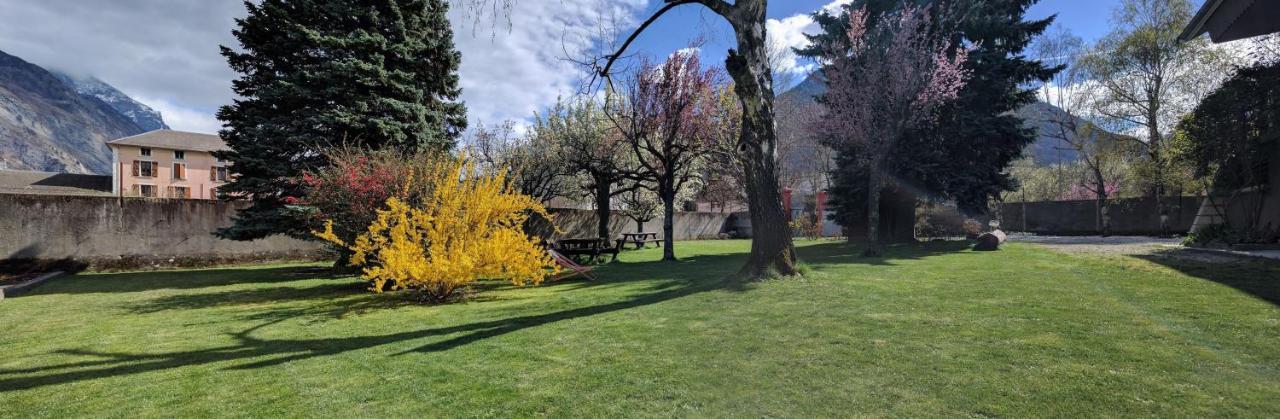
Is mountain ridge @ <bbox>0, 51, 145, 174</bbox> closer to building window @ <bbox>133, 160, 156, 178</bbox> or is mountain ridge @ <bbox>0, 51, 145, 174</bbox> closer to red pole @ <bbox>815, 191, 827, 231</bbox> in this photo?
building window @ <bbox>133, 160, 156, 178</bbox>

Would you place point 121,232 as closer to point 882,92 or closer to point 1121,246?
point 882,92

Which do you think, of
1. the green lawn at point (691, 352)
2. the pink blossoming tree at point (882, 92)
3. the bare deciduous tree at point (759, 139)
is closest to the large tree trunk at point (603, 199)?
the pink blossoming tree at point (882, 92)

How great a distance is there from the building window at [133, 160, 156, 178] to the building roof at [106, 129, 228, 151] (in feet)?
5.36

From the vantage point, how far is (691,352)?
4.05m

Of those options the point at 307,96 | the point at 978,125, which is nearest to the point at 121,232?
the point at 307,96

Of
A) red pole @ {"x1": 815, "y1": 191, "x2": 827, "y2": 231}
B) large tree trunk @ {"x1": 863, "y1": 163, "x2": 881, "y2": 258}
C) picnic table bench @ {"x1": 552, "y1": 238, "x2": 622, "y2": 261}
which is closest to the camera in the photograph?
picnic table bench @ {"x1": 552, "y1": 238, "x2": 622, "y2": 261}

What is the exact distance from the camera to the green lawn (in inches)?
116

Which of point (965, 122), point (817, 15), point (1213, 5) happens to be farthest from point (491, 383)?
point (817, 15)

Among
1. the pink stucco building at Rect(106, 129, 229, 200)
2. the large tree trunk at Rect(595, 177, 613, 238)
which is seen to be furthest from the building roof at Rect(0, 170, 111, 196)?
the large tree trunk at Rect(595, 177, 613, 238)

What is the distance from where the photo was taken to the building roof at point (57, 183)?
134ft

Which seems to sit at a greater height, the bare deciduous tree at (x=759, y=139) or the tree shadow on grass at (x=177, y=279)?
the bare deciduous tree at (x=759, y=139)

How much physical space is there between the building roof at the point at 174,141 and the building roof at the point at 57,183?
4488 mm

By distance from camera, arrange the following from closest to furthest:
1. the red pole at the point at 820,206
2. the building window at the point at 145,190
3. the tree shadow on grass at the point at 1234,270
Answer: the tree shadow on grass at the point at 1234,270
the red pole at the point at 820,206
the building window at the point at 145,190

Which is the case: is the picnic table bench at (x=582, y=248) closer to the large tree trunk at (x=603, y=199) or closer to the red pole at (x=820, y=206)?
the large tree trunk at (x=603, y=199)
